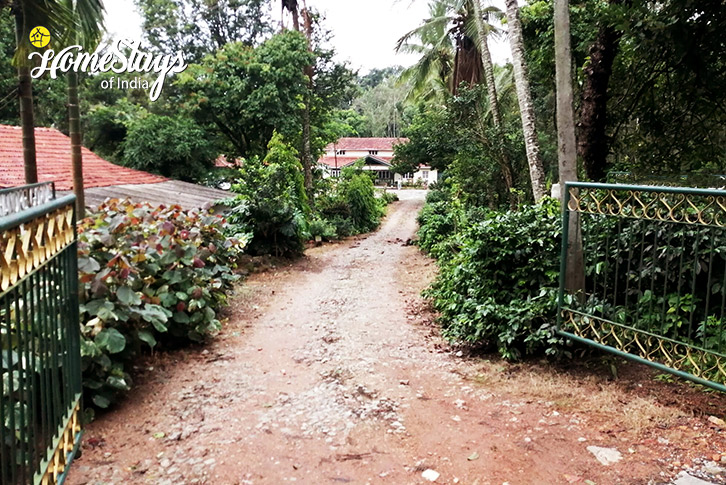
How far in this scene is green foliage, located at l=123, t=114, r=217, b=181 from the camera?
49.5ft

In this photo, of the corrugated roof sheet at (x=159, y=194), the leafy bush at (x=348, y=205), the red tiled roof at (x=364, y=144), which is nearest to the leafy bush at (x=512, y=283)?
the corrugated roof sheet at (x=159, y=194)

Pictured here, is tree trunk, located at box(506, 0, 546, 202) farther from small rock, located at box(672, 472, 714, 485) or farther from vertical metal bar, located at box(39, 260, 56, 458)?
vertical metal bar, located at box(39, 260, 56, 458)

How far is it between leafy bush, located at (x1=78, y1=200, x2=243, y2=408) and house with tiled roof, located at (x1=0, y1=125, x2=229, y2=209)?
495 centimetres

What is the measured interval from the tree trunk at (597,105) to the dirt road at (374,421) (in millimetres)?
3169

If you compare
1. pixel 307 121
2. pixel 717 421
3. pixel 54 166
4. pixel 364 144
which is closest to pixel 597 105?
pixel 717 421

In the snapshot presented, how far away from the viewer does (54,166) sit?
12.1 m

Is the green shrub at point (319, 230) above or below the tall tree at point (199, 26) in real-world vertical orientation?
below

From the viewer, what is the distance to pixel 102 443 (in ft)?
10.4

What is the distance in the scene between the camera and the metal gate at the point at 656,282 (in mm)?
3156

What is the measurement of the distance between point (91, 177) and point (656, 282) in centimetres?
1209

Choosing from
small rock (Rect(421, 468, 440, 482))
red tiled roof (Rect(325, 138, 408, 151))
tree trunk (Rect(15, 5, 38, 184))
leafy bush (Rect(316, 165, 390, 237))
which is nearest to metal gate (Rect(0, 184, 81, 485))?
small rock (Rect(421, 468, 440, 482))

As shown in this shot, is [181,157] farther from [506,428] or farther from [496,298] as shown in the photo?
[506,428]

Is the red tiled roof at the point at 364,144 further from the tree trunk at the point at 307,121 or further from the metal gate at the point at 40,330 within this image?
the metal gate at the point at 40,330

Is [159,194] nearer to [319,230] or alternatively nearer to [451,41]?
[319,230]
